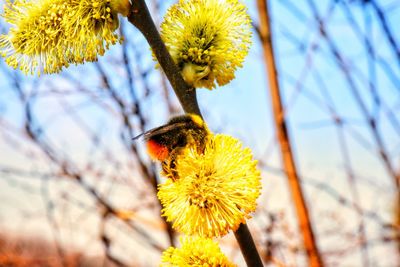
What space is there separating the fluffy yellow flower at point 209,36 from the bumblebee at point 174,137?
14 cm

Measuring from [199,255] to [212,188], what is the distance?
134 mm

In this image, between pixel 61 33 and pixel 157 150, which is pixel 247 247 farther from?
pixel 61 33

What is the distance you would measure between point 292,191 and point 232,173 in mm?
1183

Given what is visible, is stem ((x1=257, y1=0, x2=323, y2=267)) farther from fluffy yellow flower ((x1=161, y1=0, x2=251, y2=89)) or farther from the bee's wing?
the bee's wing

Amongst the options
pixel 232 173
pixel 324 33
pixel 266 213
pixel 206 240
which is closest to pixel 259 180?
pixel 232 173

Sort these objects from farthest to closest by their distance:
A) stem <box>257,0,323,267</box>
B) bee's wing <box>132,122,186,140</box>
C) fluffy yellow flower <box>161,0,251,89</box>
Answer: stem <box>257,0,323,267</box> → fluffy yellow flower <box>161,0,251,89</box> → bee's wing <box>132,122,186,140</box>

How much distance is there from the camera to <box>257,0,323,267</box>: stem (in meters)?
1.88

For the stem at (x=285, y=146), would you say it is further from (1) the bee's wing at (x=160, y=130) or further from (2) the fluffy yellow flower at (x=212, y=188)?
(1) the bee's wing at (x=160, y=130)

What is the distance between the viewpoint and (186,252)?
0.87 meters

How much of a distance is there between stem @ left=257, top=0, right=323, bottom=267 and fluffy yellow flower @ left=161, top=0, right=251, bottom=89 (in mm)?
1116

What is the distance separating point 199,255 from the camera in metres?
0.87

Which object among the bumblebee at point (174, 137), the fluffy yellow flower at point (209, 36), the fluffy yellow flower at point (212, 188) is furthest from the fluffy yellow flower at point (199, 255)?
the fluffy yellow flower at point (209, 36)

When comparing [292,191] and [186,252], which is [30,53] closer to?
[186,252]

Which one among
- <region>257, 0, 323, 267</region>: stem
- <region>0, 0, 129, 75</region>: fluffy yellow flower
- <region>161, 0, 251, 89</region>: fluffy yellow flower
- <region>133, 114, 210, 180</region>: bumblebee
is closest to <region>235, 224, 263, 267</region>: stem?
<region>133, 114, 210, 180</region>: bumblebee
